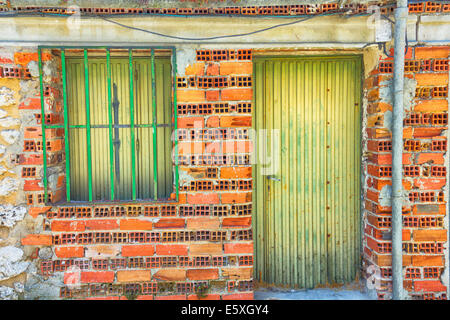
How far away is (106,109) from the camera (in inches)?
131

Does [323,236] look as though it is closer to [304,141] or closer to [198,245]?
[304,141]

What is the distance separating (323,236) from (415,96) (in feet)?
5.17

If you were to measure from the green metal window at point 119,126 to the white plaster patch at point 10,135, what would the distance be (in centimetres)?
43

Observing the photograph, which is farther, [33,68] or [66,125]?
[66,125]

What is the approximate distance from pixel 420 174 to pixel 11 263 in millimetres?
3693

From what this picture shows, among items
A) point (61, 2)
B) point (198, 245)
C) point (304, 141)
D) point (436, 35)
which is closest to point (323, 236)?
point (304, 141)

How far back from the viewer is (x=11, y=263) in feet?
9.87

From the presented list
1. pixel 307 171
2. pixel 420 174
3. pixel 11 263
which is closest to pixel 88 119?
pixel 11 263

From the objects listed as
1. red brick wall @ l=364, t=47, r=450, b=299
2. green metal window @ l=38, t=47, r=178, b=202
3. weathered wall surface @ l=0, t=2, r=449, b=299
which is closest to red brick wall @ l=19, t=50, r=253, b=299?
weathered wall surface @ l=0, t=2, r=449, b=299

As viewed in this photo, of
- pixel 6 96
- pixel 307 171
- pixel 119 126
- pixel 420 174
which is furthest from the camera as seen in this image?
pixel 307 171

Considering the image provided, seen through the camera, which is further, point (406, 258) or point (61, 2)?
point (406, 258)

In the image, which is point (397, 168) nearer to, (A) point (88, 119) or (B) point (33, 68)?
(A) point (88, 119)

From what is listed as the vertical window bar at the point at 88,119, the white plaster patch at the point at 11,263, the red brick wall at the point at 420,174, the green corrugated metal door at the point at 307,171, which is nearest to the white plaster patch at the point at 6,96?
the vertical window bar at the point at 88,119

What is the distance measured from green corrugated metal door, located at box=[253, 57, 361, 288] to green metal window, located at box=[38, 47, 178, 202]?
91cm
